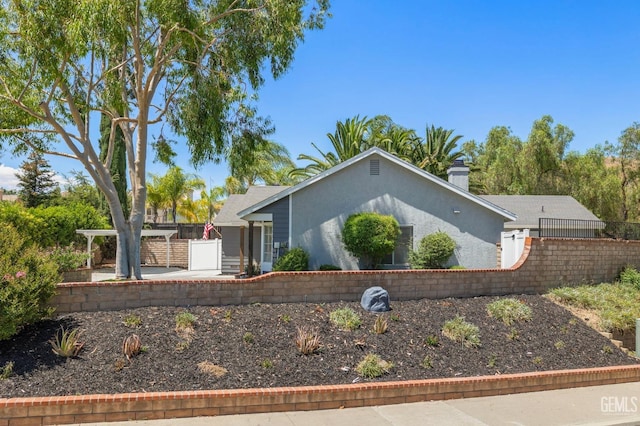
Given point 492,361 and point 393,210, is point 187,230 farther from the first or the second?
point 492,361

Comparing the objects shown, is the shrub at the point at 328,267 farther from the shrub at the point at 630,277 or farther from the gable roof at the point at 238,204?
→ the shrub at the point at 630,277

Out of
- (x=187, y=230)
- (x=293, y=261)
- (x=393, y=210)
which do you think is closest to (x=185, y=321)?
(x=293, y=261)

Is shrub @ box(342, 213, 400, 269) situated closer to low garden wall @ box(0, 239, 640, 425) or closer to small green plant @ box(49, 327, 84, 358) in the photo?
low garden wall @ box(0, 239, 640, 425)

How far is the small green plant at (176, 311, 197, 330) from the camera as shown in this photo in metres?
7.63

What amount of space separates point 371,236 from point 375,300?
5.28 meters

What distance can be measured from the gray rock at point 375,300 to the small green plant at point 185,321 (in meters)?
3.32

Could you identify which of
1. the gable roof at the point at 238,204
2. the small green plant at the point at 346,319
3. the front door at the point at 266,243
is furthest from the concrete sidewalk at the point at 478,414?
the gable roof at the point at 238,204

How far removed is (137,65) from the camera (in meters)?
12.2

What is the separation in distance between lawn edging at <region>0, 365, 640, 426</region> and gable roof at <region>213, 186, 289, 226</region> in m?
14.1

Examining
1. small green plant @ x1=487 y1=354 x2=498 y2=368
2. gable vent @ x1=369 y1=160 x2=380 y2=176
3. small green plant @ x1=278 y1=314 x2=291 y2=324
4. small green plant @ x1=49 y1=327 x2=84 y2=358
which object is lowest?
small green plant @ x1=487 y1=354 x2=498 y2=368

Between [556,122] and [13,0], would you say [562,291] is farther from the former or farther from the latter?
[556,122]

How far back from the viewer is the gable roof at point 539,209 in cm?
2103

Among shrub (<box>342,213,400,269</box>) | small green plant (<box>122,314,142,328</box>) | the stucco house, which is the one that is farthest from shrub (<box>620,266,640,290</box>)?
small green plant (<box>122,314,142,328</box>)

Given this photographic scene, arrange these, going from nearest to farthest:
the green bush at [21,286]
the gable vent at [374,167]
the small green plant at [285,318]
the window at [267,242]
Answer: the green bush at [21,286], the small green plant at [285,318], the gable vent at [374,167], the window at [267,242]
